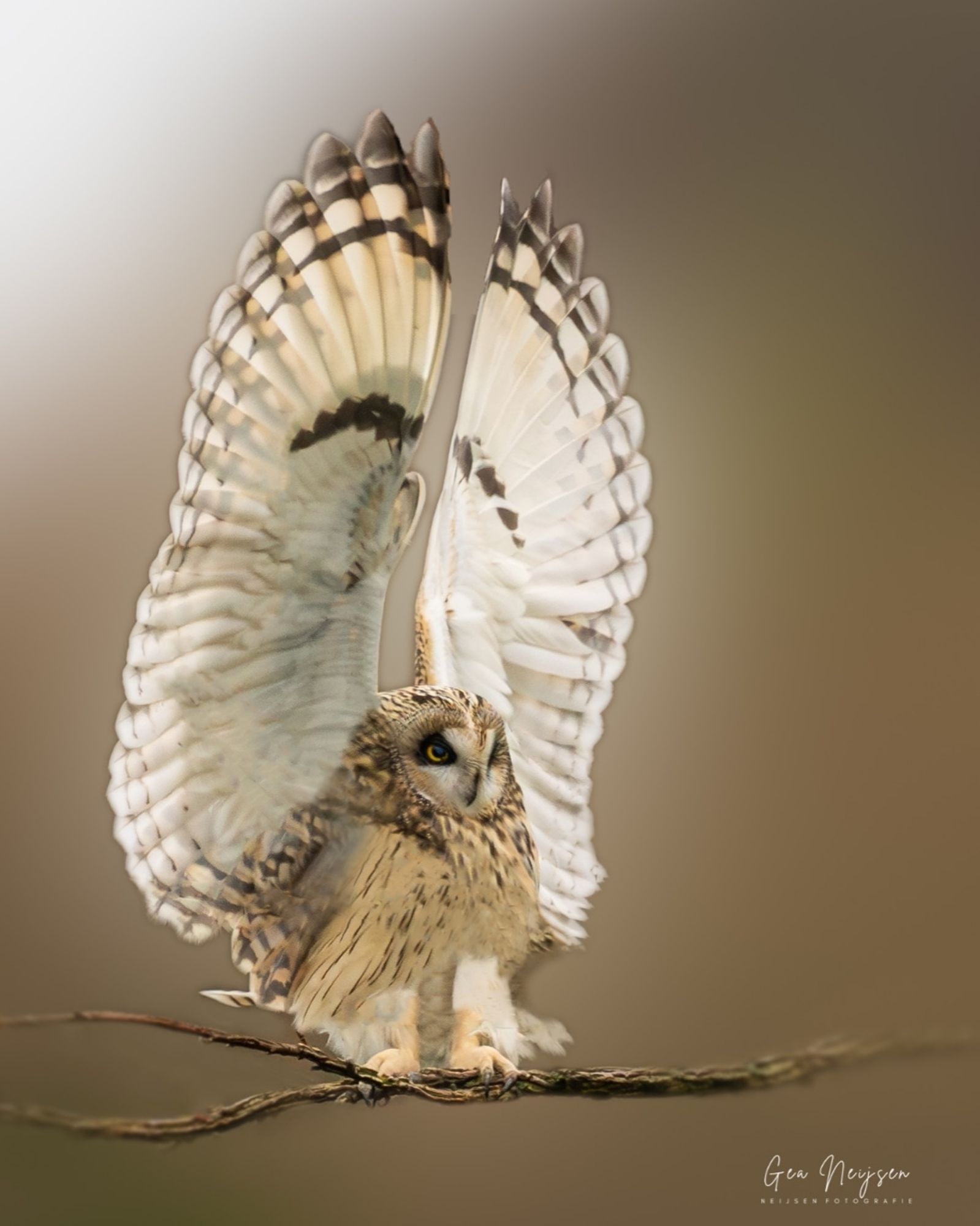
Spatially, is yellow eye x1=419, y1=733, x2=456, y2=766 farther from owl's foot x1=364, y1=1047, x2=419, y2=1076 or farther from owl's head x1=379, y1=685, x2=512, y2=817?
owl's foot x1=364, y1=1047, x2=419, y2=1076

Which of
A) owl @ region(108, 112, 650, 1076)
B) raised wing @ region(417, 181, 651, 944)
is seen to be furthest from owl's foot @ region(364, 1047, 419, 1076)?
raised wing @ region(417, 181, 651, 944)

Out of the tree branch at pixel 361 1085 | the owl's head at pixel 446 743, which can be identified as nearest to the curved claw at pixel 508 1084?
the tree branch at pixel 361 1085

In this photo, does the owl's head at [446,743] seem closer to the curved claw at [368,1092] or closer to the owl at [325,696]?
the owl at [325,696]

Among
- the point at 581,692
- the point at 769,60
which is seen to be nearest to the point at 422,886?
the point at 581,692

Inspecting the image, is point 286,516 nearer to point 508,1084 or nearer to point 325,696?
point 325,696

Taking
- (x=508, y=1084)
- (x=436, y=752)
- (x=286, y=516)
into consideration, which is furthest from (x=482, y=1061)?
(x=286, y=516)

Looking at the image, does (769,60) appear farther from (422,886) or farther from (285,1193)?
(285,1193)

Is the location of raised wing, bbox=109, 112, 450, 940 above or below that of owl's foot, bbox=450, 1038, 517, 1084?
above
